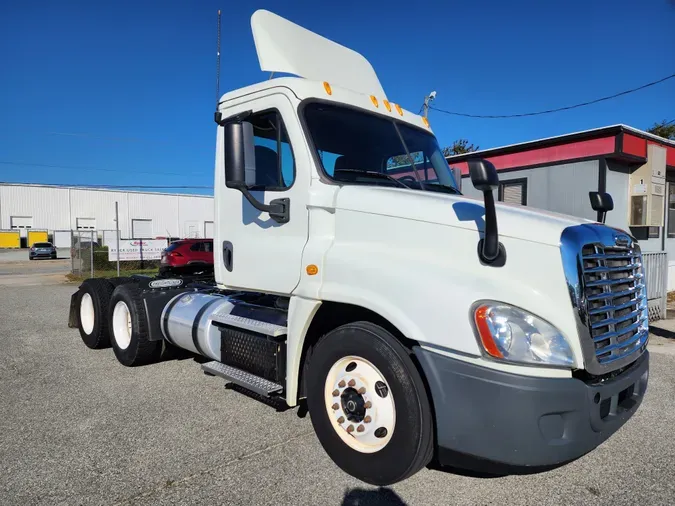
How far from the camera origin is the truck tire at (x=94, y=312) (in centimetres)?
641

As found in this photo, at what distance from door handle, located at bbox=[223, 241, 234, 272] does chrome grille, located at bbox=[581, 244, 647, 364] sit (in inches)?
109

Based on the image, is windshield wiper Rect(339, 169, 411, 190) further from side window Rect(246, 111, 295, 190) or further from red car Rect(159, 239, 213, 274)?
red car Rect(159, 239, 213, 274)

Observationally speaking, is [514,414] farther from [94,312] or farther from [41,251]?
[41,251]

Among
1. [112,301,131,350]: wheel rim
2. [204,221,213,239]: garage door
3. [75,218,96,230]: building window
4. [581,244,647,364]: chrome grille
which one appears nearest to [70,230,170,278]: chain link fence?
[112,301,131,350]: wheel rim

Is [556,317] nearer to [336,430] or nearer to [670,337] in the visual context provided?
[336,430]

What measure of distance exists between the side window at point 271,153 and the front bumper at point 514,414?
1783 mm

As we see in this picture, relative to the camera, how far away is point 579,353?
2451 millimetres

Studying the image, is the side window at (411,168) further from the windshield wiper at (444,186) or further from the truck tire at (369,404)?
the truck tire at (369,404)

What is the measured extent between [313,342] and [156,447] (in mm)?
1435

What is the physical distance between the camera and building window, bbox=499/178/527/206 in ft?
41.2

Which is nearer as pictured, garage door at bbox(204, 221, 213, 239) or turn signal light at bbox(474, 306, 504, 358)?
turn signal light at bbox(474, 306, 504, 358)

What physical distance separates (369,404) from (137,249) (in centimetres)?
1899

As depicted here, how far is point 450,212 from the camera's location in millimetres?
2846

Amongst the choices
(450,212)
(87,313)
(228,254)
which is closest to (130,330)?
(87,313)
